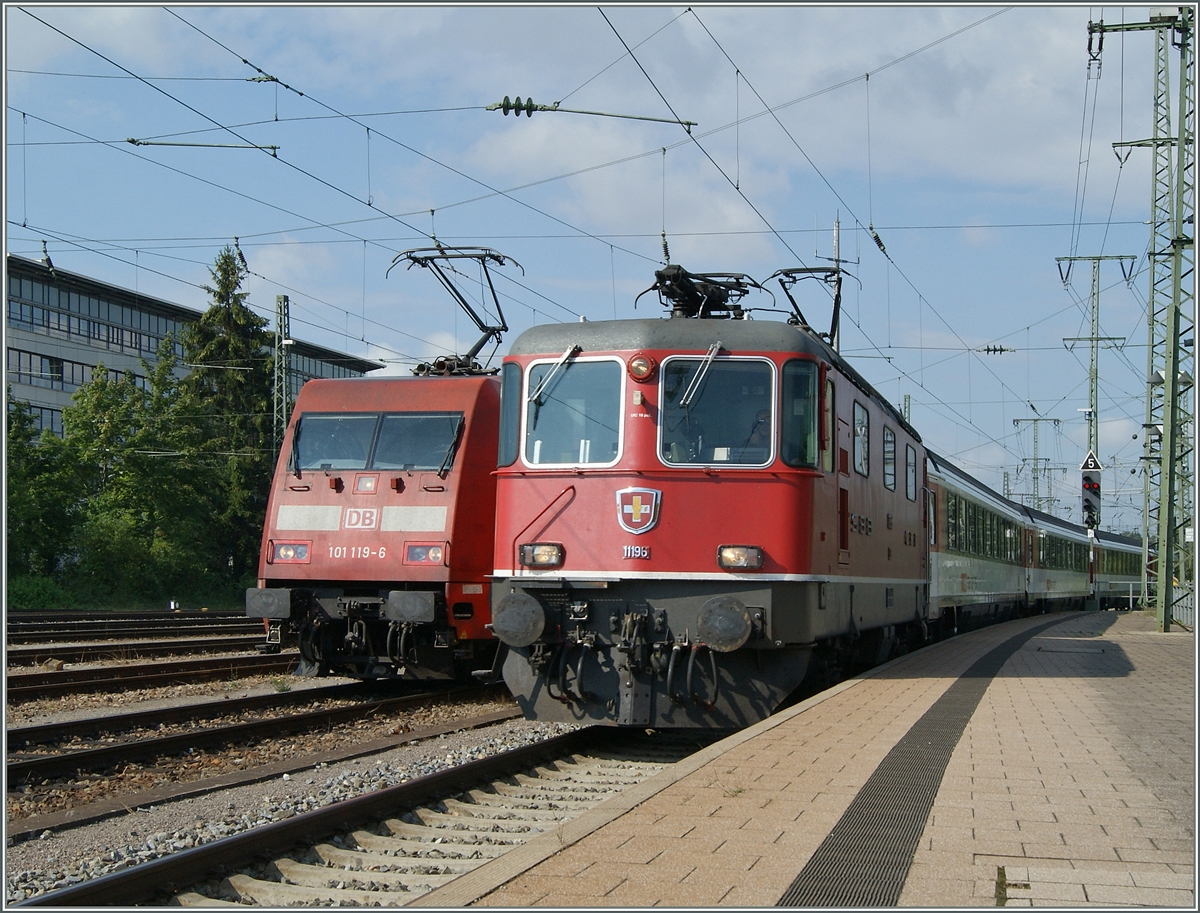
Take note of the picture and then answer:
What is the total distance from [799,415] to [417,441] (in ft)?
16.0

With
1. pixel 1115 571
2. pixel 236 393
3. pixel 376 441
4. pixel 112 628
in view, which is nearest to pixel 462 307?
pixel 376 441

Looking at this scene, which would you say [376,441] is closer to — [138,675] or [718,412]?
[138,675]

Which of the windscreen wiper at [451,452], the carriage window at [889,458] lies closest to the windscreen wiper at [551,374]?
the windscreen wiper at [451,452]

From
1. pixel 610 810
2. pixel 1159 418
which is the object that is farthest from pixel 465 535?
pixel 1159 418

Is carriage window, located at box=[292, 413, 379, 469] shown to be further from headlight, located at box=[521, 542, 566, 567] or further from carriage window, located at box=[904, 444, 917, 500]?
carriage window, located at box=[904, 444, 917, 500]

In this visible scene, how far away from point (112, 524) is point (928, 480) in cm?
2804

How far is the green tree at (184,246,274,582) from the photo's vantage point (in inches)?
1802

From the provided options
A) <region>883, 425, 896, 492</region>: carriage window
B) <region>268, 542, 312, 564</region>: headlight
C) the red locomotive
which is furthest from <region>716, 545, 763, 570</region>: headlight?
<region>268, 542, 312, 564</region>: headlight

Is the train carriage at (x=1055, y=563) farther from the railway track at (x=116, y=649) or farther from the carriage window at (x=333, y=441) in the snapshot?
the carriage window at (x=333, y=441)

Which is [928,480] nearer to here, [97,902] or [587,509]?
[587,509]

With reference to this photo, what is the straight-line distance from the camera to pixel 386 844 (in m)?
6.35

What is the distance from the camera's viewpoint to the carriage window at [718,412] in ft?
31.6

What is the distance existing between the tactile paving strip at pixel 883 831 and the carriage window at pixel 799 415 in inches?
89.0

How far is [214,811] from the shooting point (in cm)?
748
